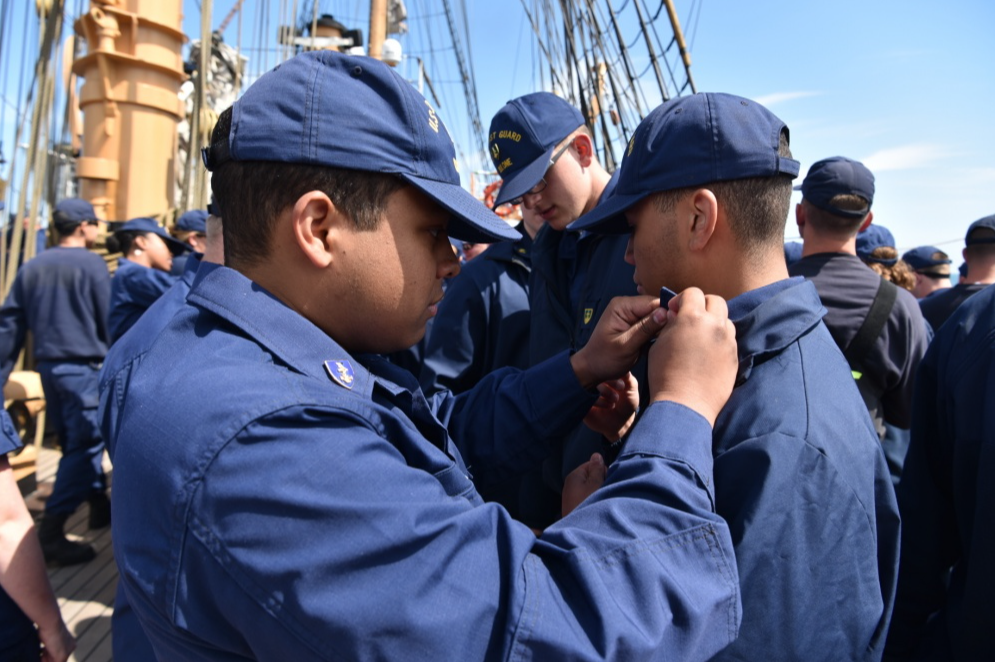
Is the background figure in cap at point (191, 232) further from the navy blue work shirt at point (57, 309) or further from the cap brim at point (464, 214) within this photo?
the cap brim at point (464, 214)

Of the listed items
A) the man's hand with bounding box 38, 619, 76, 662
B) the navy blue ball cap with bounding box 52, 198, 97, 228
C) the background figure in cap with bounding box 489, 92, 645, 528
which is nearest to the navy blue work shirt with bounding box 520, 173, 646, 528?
the background figure in cap with bounding box 489, 92, 645, 528

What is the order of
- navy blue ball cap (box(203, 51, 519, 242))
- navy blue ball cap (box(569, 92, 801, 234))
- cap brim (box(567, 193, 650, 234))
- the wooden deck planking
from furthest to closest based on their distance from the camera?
the wooden deck planking → cap brim (box(567, 193, 650, 234)) → navy blue ball cap (box(569, 92, 801, 234)) → navy blue ball cap (box(203, 51, 519, 242))

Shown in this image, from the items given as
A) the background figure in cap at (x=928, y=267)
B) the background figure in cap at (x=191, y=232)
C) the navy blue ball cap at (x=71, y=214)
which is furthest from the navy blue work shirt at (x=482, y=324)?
the background figure in cap at (x=928, y=267)

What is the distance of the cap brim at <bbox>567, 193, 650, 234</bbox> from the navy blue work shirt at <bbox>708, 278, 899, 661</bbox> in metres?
0.43

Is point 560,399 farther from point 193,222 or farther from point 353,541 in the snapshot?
point 193,222

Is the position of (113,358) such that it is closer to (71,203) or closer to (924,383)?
(924,383)

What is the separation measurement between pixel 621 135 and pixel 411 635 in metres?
9.46

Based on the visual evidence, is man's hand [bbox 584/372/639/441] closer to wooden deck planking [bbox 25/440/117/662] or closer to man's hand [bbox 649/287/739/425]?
man's hand [bbox 649/287/739/425]

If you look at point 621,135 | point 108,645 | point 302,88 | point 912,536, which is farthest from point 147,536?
point 621,135

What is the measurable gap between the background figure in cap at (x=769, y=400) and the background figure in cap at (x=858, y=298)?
4.91ft

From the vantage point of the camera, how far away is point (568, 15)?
929 centimetres

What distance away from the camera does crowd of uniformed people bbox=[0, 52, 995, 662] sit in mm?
847

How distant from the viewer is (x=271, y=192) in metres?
1.12

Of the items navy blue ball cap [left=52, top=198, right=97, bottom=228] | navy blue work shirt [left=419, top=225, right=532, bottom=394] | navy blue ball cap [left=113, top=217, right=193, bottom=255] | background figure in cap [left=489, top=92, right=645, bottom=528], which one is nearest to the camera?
background figure in cap [left=489, top=92, right=645, bottom=528]
